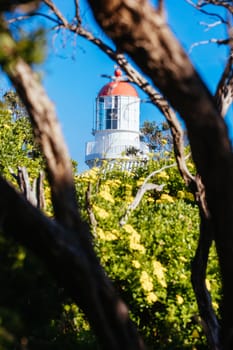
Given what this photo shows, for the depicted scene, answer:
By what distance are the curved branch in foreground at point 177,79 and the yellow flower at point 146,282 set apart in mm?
2357

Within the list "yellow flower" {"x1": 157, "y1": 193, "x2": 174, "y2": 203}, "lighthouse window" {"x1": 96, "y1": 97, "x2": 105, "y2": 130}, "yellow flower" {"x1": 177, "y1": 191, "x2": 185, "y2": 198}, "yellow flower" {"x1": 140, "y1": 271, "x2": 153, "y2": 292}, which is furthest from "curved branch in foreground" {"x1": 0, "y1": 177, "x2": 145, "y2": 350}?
"lighthouse window" {"x1": 96, "y1": 97, "x2": 105, "y2": 130}

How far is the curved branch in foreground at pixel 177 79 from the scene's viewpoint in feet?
8.68

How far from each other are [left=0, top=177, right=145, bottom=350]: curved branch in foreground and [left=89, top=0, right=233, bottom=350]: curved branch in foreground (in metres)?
0.62

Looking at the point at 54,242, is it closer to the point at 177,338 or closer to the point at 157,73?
the point at 157,73

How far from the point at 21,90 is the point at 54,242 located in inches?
26.7

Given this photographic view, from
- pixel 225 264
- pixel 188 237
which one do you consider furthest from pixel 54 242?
pixel 188 237

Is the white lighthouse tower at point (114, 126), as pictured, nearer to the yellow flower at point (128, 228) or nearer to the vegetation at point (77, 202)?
the yellow flower at point (128, 228)

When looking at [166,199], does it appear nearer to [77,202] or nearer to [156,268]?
[156,268]

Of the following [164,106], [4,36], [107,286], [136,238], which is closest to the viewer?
[4,36]

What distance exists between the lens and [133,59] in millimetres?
2787

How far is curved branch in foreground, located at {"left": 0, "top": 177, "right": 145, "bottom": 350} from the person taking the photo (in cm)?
249

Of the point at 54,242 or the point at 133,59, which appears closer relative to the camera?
the point at 54,242

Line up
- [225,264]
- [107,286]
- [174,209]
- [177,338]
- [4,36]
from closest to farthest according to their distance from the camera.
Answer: [4,36] → [107,286] → [225,264] → [177,338] → [174,209]

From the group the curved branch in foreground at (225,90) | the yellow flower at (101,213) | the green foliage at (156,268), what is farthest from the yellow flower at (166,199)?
the curved branch in foreground at (225,90)
